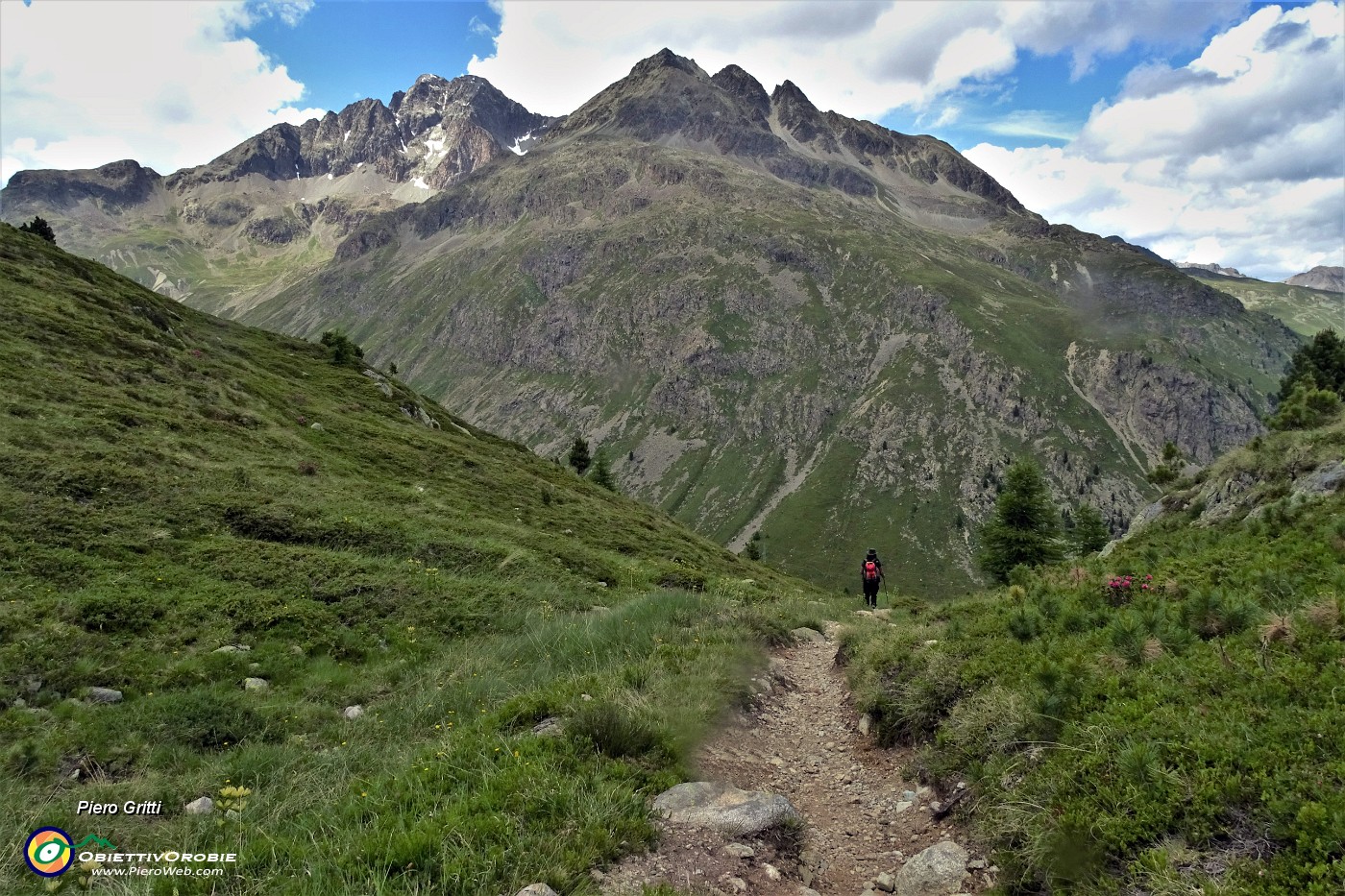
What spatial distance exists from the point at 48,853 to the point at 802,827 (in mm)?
9511

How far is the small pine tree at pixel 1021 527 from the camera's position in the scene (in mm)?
62094

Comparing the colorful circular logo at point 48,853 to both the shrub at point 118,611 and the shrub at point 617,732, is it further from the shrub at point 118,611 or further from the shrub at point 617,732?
the shrub at point 118,611

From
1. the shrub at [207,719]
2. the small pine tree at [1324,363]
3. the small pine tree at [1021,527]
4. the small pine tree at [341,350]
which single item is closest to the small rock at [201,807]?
the shrub at [207,719]

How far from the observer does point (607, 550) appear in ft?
120

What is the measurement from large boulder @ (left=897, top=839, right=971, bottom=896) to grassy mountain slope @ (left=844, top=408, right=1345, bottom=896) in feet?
1.61

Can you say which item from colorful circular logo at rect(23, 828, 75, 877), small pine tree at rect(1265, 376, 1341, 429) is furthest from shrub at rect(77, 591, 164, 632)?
small pine tree at rect(1265, 376, 1341, 429)

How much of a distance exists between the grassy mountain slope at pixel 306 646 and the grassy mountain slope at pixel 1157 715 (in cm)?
439

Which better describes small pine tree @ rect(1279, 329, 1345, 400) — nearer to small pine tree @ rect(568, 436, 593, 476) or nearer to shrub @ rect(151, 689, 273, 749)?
small pine tree @ rect(568, 436, 593, 476)

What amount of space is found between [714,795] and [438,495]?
3068cm

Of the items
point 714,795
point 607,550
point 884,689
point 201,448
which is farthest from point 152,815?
point 607,550

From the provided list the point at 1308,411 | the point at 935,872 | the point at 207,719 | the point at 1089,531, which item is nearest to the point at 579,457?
the point at 1089,531

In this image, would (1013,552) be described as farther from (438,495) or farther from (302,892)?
(302,892)

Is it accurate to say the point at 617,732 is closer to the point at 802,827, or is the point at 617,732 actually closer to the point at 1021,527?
the point at 802,827

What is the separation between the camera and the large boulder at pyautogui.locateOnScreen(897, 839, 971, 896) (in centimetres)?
770
